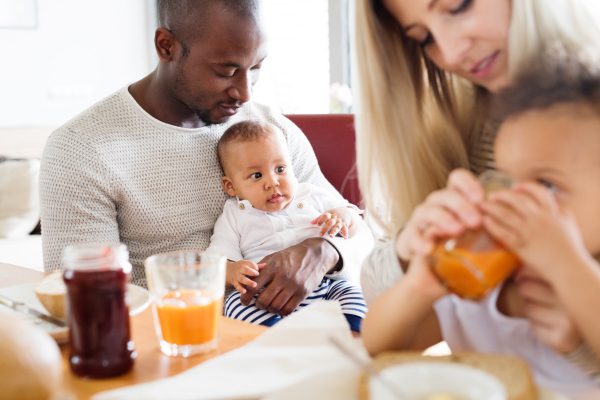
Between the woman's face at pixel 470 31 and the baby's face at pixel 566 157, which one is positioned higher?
the woman's face at pixel 470 31

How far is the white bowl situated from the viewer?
1.78ft

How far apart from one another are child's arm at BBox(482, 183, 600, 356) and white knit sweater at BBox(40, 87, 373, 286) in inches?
41.3

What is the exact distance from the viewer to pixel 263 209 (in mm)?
1743

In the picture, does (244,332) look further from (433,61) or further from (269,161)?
(269,161)

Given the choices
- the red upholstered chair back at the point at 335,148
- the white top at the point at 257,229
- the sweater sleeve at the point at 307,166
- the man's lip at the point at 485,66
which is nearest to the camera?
the man's lip at the point at 485,66

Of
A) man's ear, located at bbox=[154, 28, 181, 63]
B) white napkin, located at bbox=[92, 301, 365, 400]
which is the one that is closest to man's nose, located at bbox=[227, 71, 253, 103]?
man's ear, located at bbox=[154, 28, 181, 63]

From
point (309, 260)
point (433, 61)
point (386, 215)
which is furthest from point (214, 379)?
point (309, 260)

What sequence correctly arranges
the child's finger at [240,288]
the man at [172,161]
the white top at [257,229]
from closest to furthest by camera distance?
the child's finger at [240,288], the man at [172,161], the white top at [257,229]

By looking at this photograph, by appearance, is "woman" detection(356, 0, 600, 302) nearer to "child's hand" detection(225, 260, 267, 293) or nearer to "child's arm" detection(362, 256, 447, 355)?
"child's arm" detection(362, 256, 447, 355)

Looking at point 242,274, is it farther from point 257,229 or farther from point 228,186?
point 228,186

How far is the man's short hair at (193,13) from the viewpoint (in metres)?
1.65

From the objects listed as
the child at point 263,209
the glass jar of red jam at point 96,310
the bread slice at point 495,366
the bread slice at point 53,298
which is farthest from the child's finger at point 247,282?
the bread slice at point 495,366

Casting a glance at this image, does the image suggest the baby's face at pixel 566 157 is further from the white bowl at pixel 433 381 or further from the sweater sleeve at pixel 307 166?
the sweater sleeve at pixel 307 166

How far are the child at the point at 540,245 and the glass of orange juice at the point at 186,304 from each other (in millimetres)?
238
